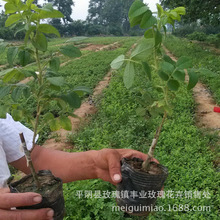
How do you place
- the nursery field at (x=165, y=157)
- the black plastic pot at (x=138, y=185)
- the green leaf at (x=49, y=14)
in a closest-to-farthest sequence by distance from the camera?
the green leaf at (x=49, y=14) < the black plastic pot at (x=138, y=185) < the nursery field at (x=165, y=157)

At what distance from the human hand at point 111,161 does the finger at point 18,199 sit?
0.55m

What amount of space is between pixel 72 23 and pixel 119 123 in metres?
44.8

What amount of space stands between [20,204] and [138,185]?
68 centimetres

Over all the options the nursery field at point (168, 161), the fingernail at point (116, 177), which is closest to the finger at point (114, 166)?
the fingernail at point (116, 177)

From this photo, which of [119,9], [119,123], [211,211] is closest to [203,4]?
[119,123]

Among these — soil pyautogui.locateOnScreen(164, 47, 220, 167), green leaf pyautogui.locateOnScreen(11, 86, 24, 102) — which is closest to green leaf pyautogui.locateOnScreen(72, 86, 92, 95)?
green leaf pyautogui.locateOnScreen(11, 86, 24, 102)

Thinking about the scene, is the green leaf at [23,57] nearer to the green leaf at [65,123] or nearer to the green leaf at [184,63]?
the green leaf at [65,123]

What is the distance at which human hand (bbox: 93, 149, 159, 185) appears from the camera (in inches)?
56.9

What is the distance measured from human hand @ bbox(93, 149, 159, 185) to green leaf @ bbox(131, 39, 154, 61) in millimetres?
736

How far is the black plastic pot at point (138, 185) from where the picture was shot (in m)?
1.35

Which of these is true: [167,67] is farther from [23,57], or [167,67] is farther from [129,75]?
[23,57]

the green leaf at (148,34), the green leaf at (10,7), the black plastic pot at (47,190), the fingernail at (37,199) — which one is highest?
the green leaf at (10,7)

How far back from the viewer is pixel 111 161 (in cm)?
148

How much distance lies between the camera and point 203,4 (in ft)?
38.8
